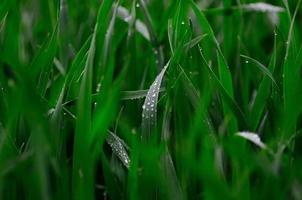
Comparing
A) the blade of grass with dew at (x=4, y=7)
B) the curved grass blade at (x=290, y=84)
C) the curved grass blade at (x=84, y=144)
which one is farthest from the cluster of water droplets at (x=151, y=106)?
the blade of grass with dew at (x=4, y=7)

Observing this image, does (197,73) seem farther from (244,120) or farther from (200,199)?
(200,199)

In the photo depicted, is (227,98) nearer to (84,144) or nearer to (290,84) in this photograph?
(290,84)

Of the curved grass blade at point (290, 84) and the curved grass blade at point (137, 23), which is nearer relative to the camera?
the curved grass blade at point (290, 84)

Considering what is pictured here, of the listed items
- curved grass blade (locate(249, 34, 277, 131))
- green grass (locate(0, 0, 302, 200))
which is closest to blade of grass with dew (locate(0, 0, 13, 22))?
green grass (locate(0, 0, 302, 200))

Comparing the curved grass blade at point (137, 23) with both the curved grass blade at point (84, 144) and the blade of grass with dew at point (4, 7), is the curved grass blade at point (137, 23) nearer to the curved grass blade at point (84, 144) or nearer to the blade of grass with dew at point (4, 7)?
the blade of grass with dew at point (4, 7)

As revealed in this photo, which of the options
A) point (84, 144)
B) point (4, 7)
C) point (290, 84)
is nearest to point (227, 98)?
point (290, 84)

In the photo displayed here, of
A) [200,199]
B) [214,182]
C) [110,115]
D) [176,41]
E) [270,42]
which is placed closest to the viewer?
[214,182]

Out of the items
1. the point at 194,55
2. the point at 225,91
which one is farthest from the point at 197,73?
the point at 225,91

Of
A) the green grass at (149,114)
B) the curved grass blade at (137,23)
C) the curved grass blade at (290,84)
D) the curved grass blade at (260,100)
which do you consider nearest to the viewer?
the green grass at (149,114)
